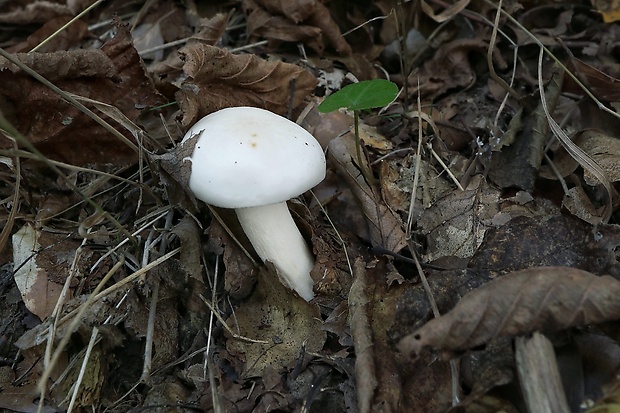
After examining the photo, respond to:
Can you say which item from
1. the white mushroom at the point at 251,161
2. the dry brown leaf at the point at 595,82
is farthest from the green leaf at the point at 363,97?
the dry brown leaf at the point at 595,82

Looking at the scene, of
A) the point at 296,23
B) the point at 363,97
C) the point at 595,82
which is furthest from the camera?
the point at 296,23

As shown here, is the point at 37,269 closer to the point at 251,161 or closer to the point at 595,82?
the point at 251,161

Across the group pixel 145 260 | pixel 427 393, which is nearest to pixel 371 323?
pixel 427 393

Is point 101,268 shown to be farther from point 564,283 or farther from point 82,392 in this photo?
point 564,283

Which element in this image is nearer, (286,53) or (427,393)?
(427,393)

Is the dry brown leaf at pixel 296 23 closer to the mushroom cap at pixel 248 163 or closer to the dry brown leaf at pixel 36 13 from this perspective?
the dry brown leaf at pixel 36 13

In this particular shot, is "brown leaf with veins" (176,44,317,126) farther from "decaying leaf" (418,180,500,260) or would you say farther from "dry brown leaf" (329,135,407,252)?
"decaying leaf" (418,180,500,260)

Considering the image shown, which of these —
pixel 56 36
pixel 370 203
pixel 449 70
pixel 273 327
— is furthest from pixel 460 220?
pixel 56 36
